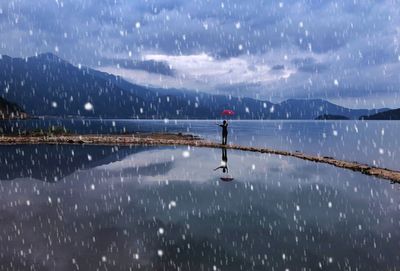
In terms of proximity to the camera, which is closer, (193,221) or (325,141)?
(193,221)

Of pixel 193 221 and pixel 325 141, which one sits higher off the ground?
pixel 193 221

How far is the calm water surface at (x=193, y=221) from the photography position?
32.2 ft

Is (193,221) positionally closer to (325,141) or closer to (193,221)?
(193,221)

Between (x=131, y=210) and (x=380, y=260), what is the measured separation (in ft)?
28.6

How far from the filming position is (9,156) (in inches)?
1256

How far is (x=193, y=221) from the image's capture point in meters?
13.1

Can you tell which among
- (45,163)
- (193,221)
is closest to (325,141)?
(45,163)

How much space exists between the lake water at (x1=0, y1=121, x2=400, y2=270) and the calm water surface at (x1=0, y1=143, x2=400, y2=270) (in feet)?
0.12

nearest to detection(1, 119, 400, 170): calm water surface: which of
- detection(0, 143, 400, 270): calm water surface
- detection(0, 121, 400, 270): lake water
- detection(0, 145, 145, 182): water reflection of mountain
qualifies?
detection(0, 121, 400, 270): lake water

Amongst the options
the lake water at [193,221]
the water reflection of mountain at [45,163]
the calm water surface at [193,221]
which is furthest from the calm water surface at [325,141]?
the water reflection of mountain at [45,163]

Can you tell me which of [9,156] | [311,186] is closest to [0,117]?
[9,156]

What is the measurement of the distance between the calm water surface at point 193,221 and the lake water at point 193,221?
37mm

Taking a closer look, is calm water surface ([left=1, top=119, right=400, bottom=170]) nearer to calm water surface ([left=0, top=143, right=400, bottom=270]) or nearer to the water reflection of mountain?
calm water surface ([left=0, top=143, right=400, bottom=270])

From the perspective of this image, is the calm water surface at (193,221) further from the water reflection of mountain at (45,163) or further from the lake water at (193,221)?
the water reflection of mountain at (45,163)
